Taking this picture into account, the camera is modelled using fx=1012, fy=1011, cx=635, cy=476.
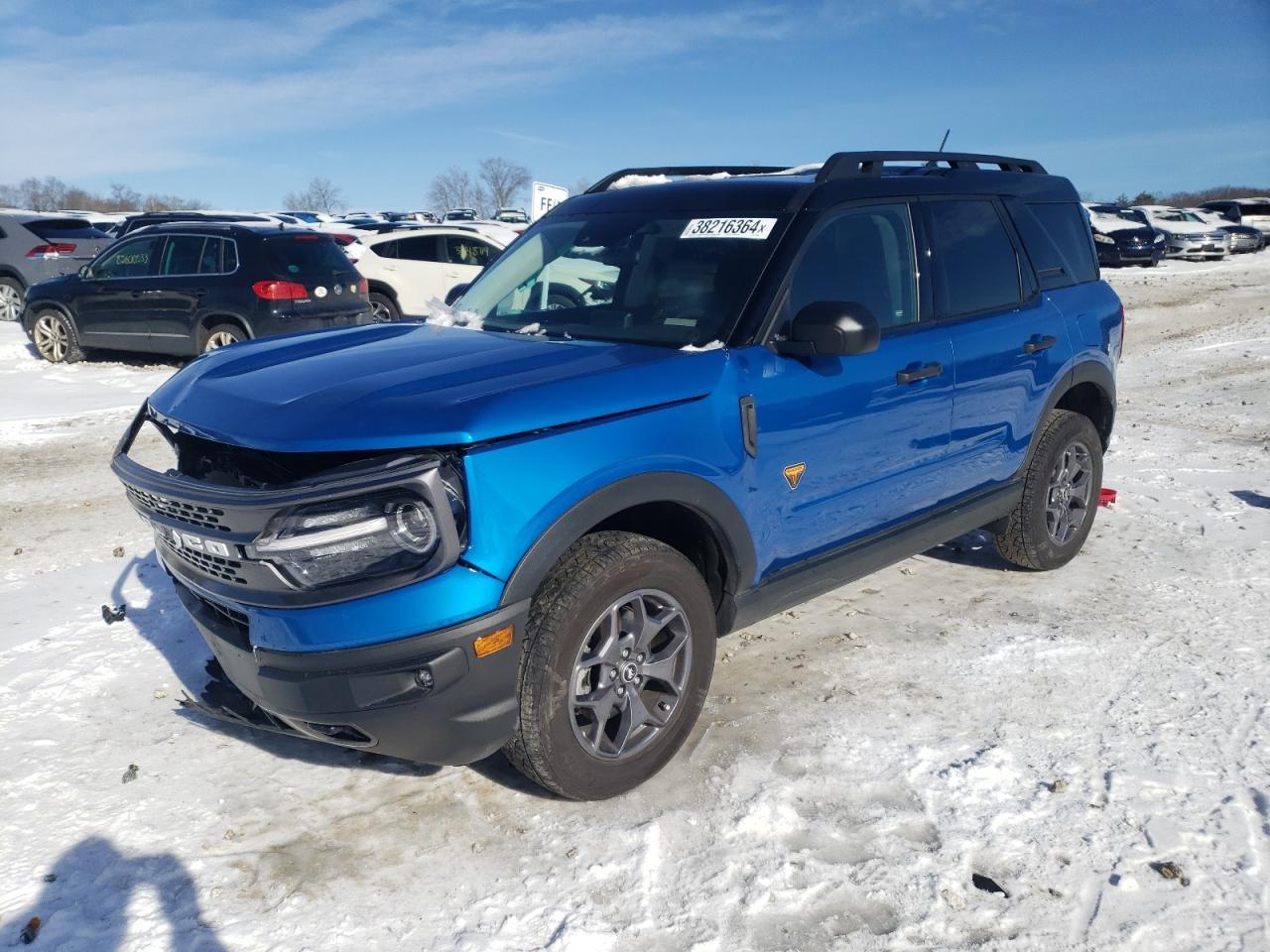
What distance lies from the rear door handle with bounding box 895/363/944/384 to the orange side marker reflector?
198 centimetres

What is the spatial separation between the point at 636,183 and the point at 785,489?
6.59 feet

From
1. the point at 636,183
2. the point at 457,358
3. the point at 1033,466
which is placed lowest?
the point at 1033,466

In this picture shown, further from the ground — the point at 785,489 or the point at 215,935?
the point at 785,489

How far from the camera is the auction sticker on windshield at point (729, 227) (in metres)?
3.78

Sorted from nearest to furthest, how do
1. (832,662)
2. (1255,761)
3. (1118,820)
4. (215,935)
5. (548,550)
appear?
(215,935), (548,550), (1118,820), (1255,761), (832,662)

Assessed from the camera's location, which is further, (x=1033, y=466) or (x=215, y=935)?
(x=1033, y=466)

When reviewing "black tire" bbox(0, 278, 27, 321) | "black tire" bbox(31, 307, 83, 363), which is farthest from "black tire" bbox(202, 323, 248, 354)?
"black tire" bbox(0, 278, 27, 321)

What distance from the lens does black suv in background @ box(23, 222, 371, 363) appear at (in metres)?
10.9

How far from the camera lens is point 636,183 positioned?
192 inches

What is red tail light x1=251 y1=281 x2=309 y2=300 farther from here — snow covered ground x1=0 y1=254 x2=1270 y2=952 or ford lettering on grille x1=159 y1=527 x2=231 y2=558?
ford lettering on grille x1=159 y1=527 x2=231 y2=558

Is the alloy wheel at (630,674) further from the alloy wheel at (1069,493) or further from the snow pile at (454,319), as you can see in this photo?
the alloy wheel at (1069,493)

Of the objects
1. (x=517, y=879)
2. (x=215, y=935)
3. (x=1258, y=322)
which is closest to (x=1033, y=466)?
(x=517, y=879)

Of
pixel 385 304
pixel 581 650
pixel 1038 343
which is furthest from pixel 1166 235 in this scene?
pixel 581 650

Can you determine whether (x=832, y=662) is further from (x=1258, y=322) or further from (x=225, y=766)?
(x=1258, y=322)
